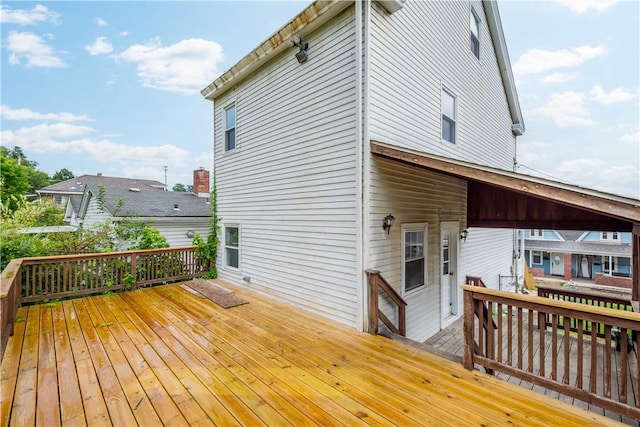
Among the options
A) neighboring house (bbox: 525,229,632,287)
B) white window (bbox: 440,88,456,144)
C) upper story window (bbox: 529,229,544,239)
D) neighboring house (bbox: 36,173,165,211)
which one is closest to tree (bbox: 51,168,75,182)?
neighboring house (bbox: 36,173,165,211)

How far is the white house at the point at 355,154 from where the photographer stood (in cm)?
433

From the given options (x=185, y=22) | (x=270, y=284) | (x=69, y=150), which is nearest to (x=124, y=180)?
(x=69, y=150)

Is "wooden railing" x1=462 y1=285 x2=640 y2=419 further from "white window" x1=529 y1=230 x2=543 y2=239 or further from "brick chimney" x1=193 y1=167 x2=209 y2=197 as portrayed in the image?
"white window" x1=529 y1=230 x2=543 y2=239

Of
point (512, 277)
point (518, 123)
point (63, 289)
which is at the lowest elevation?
point (512, 277)

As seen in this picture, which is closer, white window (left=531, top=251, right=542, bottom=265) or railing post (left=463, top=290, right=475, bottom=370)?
railing post (left=463, top=290, right=475, bottom=370)

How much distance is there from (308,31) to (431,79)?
2.67 meters

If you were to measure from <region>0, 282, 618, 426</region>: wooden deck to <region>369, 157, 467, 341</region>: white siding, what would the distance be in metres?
1.41

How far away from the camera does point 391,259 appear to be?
4730 millimetres

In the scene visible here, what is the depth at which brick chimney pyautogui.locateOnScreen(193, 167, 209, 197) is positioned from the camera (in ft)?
53.1

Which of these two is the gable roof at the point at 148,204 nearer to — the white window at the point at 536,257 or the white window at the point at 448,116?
the white window at the point at 448,116

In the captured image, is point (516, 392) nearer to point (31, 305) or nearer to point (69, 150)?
point (31, 305)

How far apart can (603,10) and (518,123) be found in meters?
4.22

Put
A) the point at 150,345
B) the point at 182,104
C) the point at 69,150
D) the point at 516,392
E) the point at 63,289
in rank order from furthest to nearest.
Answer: the point at 69,150, the point at 182,104, the point at 63,289, the point at 150,345, the point at 516,392

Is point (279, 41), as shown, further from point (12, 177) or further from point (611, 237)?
point (12, 177)
